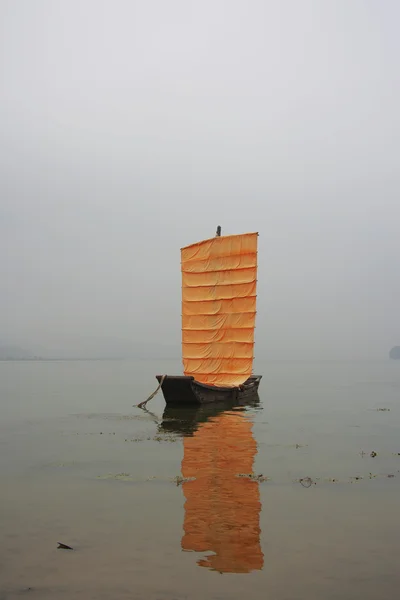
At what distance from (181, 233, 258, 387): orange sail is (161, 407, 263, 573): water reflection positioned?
27.4 feet

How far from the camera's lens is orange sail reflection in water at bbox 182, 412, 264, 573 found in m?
5.91

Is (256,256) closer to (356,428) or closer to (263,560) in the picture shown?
(356,428)

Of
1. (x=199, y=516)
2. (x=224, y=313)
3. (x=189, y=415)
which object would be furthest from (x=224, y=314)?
(x=199, y=516)

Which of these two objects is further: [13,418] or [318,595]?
[13,418]

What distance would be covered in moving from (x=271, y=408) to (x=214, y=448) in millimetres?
12617

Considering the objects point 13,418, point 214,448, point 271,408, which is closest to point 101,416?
point 13,418

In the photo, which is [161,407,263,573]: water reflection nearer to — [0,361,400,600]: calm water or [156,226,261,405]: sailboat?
[0,361,400,600]: calm water

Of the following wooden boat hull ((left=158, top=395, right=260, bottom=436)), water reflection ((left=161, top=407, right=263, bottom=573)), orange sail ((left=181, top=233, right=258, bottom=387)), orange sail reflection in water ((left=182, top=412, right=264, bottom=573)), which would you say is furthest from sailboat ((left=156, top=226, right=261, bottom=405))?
orange sail reflection in water ((left=182, top=412, right=264, bottom=573))

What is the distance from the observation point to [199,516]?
7305 mm

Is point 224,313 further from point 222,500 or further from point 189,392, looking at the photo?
point 222,500

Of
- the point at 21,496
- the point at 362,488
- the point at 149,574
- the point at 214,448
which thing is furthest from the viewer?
the point at 214,448

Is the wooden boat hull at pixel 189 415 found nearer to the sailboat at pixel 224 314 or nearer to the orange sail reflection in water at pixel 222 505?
the sailboat at pixel 224 314

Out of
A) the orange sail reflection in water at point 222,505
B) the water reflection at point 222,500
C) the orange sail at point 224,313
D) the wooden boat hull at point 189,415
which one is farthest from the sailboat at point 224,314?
the orange sail reflection in water at point 222,505

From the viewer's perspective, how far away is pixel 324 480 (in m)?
9.69
